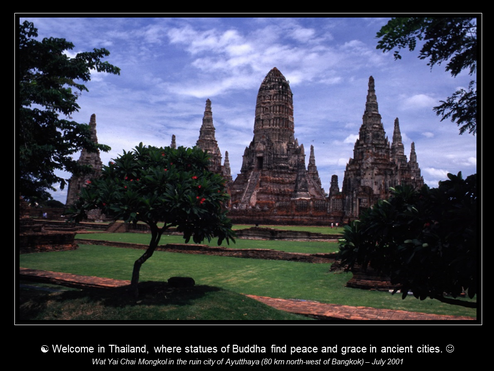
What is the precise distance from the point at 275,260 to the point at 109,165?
8.33m

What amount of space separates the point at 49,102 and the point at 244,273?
6.99m

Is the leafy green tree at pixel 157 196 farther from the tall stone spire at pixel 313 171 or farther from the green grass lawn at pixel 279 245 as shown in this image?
the tall stone spire at pixel 313 171

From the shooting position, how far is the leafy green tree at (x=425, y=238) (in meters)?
3.79

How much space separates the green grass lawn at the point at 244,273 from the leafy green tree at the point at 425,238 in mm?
2825

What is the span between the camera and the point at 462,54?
445 cm

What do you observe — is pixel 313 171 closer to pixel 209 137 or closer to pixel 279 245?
pixel 209 137

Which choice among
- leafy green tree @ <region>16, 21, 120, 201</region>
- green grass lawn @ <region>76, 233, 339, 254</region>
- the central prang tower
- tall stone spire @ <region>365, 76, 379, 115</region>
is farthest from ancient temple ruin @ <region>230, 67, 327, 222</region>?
leafy green tree @ <region>16, 21, 120, 201</region>

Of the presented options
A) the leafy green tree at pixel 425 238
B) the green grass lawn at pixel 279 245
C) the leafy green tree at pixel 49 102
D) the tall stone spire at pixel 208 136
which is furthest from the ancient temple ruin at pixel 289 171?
the leafy green tree at pixel 425 238

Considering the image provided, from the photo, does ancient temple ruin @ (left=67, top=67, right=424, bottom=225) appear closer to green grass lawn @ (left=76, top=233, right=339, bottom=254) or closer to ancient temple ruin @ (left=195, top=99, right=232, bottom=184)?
ancient temple ruin @ (left=195, top=99, right=232, bottom=184)

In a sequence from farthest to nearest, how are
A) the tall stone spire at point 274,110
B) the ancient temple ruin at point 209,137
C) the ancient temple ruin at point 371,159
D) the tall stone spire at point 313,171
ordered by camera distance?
1. the ancient temple ruin at point 209,137
2. the tall stone spire at point 313,171
3. the tall stone spire at point 274,110
4. the ancient temple ruin at point 371,159

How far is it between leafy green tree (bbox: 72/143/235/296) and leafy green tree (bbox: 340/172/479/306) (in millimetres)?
2614

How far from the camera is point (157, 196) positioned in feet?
20.6
